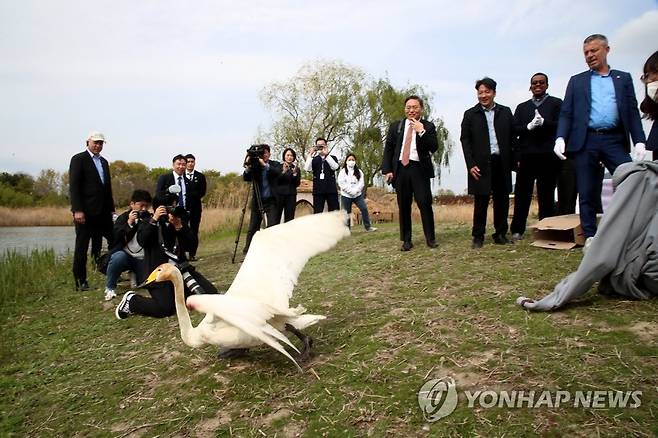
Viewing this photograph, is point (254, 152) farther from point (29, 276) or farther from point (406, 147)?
point (29, 276)

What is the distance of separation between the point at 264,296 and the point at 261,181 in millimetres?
5059

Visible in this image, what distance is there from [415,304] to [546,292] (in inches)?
40.8

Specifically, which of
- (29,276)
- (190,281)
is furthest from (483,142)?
(29,276)

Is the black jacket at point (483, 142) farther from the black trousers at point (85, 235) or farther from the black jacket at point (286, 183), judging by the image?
the black trousers at point (85, 235)

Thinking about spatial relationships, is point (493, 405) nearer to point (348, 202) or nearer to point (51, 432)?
point (51, 432)

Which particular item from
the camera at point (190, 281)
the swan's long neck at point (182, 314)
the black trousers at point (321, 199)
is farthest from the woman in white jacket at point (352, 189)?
the swan's long neck at point (182, 314)

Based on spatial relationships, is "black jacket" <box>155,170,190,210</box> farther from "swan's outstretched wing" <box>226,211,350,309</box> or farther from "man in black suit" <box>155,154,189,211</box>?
"swan's outstretched wing" <box>226,211,350,309</box>

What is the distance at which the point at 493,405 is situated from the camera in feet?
7.80

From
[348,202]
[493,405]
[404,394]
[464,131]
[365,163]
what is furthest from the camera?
[365,163]

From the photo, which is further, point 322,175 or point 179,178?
point 322,175

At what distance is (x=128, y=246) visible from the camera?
600cm

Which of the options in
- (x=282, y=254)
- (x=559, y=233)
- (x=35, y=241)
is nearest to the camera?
(x=282, y=254)

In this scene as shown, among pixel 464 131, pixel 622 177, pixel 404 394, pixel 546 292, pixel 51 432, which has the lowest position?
pixel 51 432

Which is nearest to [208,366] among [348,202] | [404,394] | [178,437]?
[178,437]
